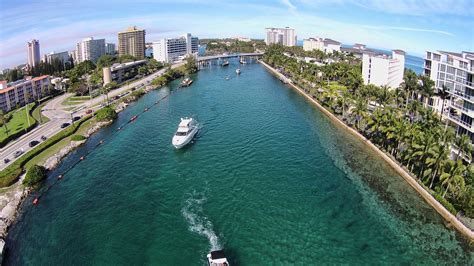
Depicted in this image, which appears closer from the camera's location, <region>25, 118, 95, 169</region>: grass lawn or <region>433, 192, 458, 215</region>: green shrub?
<region>433, 192, 458, 215</region>: green shrub

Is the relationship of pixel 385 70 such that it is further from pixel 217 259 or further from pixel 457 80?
pixel 217 259

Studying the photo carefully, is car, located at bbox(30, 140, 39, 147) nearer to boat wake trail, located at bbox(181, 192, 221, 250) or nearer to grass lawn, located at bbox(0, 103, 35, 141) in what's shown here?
grass lawn, located at bbox(0, 103, 35, 141)

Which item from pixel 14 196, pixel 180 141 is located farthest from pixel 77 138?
pixel 14 196

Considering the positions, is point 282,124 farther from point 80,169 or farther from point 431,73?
point 80,169

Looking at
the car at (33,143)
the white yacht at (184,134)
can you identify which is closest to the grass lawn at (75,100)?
the car at (33,143)

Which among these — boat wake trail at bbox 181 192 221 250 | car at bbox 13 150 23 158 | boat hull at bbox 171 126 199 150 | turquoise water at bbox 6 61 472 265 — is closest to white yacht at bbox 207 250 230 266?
turquoise water at bbox 6 61 472 265

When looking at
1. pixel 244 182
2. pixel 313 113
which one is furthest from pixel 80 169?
pixel 313 113
